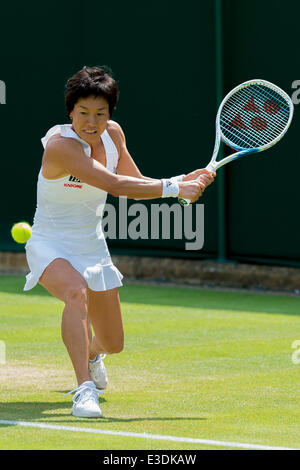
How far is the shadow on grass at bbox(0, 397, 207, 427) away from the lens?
4793 millimetres

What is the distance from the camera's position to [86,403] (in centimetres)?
487

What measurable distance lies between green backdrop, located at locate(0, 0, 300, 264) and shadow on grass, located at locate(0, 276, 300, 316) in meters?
0.54

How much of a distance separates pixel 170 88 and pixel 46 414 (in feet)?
19.5

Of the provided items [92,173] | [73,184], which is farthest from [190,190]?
[73,184]

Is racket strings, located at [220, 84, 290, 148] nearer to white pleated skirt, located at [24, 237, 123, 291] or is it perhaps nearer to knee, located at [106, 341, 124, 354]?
white pleated skirt, located at [24, 237, 123, 291]

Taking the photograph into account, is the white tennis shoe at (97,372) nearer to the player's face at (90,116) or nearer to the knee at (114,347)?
the knee at (114,347)

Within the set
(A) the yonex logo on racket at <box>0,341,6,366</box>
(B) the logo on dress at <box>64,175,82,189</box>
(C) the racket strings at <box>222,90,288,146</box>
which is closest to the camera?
(B) the logo on dress at <box>64,175,82,189</box>

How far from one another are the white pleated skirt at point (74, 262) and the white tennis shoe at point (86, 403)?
573 mm

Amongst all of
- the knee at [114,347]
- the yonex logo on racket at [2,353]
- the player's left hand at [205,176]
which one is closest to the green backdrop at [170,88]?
the yonex logo on racket at [2,353]

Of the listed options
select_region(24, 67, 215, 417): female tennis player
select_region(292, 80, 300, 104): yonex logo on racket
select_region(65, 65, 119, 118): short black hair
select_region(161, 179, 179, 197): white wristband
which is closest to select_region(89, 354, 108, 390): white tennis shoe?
select_region(24, 67, 215, 417): female tennis player

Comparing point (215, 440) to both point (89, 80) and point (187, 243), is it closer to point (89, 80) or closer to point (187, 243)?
point (89, 80)

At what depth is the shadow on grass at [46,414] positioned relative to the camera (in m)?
4.79

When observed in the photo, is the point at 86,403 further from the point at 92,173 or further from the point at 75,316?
the point at 92,173

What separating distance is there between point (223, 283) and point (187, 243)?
0.51 metres
